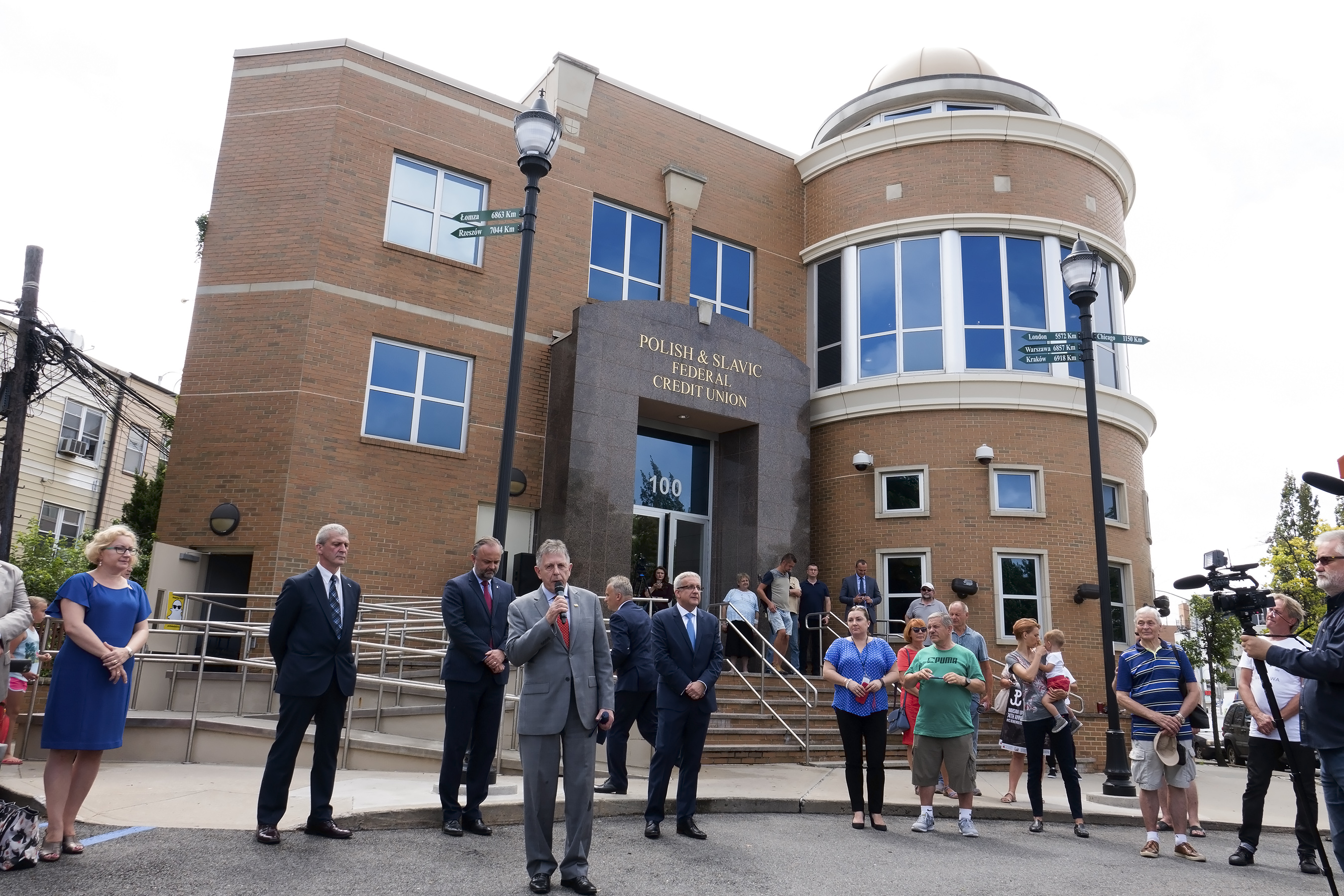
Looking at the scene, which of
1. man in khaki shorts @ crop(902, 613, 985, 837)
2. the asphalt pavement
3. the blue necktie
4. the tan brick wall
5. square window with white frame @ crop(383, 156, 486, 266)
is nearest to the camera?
the asphalt pavement

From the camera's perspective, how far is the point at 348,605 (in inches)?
248

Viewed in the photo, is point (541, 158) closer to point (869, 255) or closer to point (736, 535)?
point (736, 535)

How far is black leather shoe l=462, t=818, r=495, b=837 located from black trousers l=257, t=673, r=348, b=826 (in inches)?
35.8

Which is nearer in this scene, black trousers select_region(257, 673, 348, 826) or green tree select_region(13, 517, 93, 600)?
black trousers select_region(257, 673, 348, 826)

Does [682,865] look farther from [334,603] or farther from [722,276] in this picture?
[722,276]

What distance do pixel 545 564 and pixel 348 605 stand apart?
159 cm

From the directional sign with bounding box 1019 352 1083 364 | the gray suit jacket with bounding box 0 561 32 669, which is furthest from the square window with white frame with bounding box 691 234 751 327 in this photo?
the gray suit jacket with bounding box 0 561 32 669

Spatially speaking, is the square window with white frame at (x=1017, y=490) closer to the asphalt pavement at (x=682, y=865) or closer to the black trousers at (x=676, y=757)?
the asphalt pavement at (x=682, y=865)

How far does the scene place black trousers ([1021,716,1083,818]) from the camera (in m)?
8.23

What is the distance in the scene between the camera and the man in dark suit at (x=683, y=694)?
22.7ft

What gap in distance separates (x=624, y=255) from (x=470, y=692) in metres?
13.0

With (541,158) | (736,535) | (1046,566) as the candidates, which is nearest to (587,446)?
→ (736,535)

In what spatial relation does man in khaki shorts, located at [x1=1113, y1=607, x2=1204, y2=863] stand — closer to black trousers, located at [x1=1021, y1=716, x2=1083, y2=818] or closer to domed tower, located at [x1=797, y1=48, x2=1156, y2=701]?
black trousers, located at [x1=1021, y1=716, x2=1083, y2=818]

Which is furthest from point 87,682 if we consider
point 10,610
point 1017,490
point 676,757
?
point 1017,490
